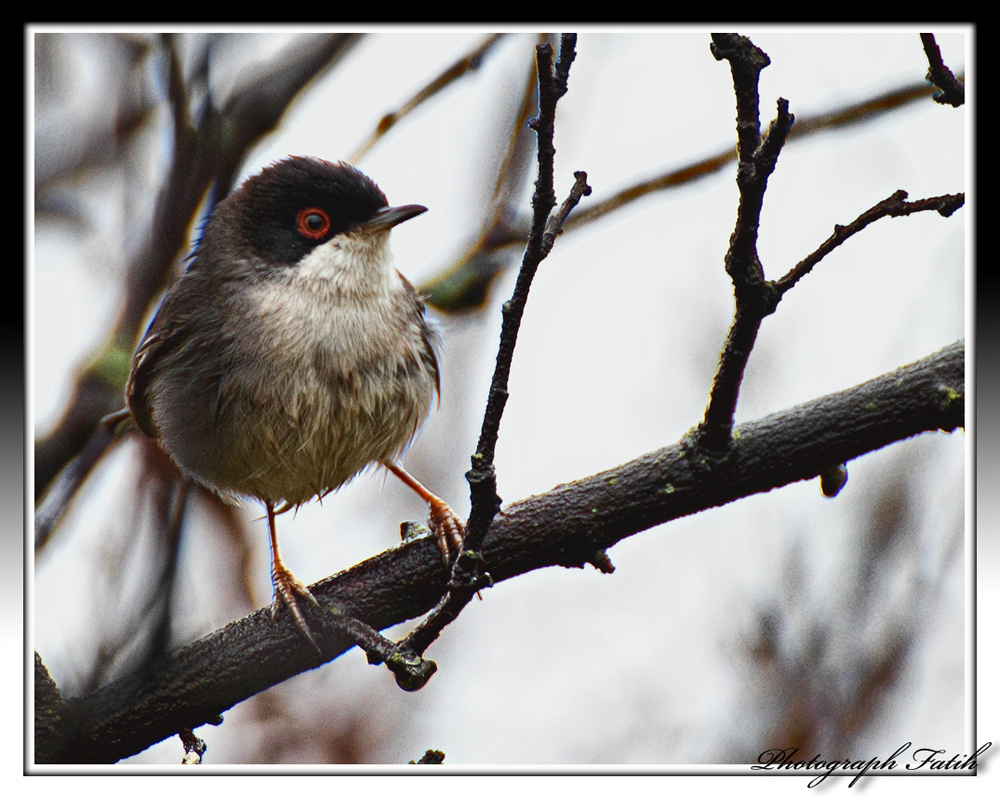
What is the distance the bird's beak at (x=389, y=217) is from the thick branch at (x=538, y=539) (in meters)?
0.93

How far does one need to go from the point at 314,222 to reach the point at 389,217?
28 centimetres

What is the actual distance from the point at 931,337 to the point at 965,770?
1196 millimetres

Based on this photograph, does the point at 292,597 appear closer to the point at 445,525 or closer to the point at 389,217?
the point at 445,525

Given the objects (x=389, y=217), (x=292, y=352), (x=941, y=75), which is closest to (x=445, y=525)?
(x=292, y=352)

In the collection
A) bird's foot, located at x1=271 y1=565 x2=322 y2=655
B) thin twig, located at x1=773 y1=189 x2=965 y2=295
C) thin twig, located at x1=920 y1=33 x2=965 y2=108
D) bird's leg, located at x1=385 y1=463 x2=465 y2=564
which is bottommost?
bird's foot, located at x1=271 y1=565 x2=322 y2=655

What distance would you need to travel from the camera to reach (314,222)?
114 inches

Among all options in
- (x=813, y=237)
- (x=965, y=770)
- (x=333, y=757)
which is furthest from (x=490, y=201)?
(x=965, y=770)

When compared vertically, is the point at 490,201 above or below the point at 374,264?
above

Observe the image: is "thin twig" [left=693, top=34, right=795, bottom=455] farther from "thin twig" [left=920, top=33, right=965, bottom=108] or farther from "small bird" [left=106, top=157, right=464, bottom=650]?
"small bird" [left=106, top=157, right=464, bottom=650]

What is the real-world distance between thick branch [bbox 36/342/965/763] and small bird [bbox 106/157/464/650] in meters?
0.13

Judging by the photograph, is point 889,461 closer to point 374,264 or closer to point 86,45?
point 374,264

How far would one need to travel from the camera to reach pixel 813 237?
2.77 meters

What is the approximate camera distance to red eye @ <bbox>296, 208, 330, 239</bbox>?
289 cm

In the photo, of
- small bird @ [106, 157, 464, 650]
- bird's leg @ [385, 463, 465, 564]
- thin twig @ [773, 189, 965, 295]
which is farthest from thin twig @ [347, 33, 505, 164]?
thin twig @ [773, 189, 965, 295]
